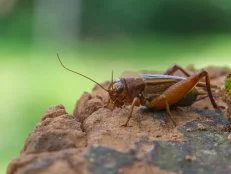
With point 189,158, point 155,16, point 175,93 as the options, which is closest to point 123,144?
point 189,158

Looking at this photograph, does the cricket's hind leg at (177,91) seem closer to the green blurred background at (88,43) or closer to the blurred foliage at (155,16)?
the green blurred background at (88,43)

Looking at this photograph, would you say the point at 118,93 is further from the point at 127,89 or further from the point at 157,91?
the point at 157,91

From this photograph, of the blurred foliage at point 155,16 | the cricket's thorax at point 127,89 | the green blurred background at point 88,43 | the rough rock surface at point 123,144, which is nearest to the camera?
the rough rock surface at point 123,144

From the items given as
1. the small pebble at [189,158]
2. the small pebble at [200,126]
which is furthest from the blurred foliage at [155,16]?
the small pebble at [189,158]

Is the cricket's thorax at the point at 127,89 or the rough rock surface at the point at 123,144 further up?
the cricket's thorax at the point at 127,89

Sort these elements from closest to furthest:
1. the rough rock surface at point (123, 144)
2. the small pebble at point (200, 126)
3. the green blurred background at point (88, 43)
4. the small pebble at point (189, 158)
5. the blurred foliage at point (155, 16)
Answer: the rough rock surface at point (123, 144)
the small pebble at point (189, 158)
the small pebble at point (200, 126)
the green blurred background at point (88, 43)
the blurred foliage at point (155, 16)
